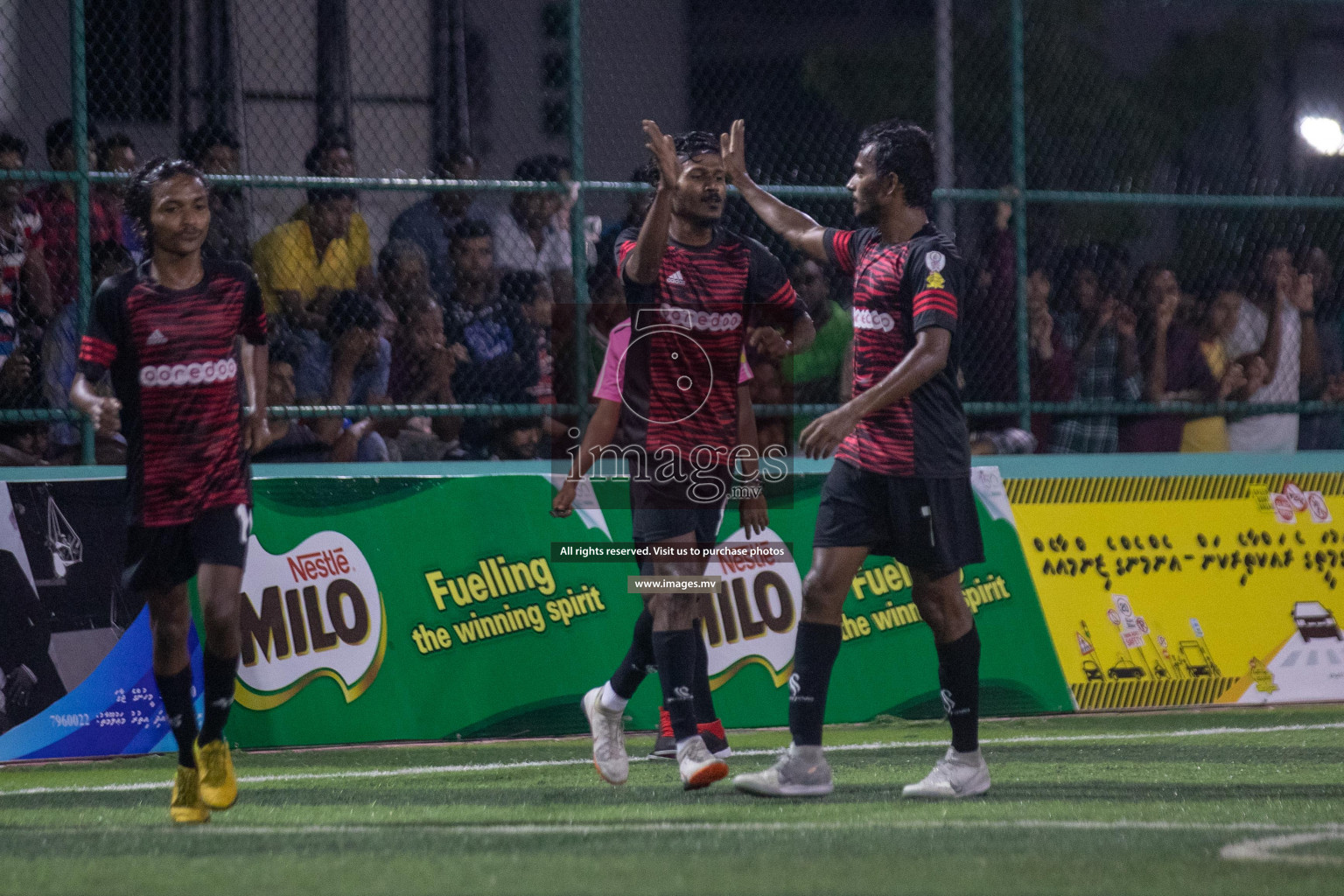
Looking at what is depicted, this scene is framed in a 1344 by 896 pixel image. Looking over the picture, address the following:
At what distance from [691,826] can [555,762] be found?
2.11 m

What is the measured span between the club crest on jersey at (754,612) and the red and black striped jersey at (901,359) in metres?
2.47

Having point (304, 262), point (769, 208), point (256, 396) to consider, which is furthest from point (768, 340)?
point (304, 262)

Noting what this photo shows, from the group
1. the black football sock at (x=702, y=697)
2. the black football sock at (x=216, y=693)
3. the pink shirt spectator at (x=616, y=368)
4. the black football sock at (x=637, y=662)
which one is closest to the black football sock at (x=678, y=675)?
the black football sock at (x=637, y=662)

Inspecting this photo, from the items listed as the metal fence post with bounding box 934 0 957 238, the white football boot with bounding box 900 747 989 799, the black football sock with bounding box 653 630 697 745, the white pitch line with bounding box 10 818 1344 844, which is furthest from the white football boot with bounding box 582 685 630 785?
the metal fence post with bounding box 934 0 957 238

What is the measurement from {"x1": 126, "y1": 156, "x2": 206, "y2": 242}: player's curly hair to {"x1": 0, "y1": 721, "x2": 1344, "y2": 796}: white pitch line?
2.21 m

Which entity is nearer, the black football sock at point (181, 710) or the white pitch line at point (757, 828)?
the white pitch line at point (757, 828)

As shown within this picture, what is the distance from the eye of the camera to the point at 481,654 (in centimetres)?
790

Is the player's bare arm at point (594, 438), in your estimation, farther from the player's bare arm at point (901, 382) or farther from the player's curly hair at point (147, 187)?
the player's curly hair at point (147, 187)

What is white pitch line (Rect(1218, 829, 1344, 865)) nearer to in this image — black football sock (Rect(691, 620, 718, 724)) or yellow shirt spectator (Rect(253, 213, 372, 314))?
black football sock (Rect(691, 620, 718, 724))

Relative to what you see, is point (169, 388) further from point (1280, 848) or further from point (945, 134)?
point (945, 134)

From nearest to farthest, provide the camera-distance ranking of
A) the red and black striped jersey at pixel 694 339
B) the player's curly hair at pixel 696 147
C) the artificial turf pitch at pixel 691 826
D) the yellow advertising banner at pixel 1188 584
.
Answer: the artificial turf pitch at pixel 691 826 < the player's curly hair at pixel 696 147 < the red and black striped jersey at pixel 694 339 < the yellow advertising banner at pixel 1188 584

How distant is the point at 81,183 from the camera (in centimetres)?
782

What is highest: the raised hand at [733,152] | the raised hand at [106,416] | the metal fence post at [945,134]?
the metal fence post at [945,134]

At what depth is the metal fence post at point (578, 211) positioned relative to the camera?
8477mm
